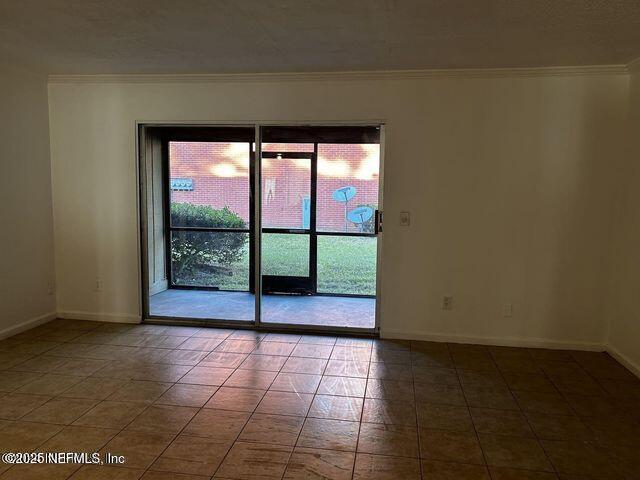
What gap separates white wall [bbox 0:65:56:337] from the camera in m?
4.13

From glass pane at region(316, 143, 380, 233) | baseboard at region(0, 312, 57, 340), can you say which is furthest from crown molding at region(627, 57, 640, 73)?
baseboard at region(0, 312, 57, 340)

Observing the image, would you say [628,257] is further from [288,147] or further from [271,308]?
[271,308]

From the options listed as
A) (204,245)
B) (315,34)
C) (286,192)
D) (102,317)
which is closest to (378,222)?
(286,192)

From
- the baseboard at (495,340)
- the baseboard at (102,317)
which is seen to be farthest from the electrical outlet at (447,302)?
the baseboard at (102,317)

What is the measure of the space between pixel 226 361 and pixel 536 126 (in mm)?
3240

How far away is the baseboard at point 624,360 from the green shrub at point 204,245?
364 cm

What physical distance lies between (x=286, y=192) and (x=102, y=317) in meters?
2.27

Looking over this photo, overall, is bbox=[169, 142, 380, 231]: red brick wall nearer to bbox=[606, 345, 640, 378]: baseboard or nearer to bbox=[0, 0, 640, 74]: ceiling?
bbox=[0, 0, 640, 74]: ceiling

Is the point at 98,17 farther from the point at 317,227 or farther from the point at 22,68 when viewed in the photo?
the point at 317,227

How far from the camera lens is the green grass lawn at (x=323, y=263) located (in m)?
4.78

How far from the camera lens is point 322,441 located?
2570 millimetres

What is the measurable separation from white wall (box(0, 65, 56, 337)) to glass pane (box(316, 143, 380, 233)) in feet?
8.89

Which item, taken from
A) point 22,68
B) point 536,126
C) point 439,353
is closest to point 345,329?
point 439,353

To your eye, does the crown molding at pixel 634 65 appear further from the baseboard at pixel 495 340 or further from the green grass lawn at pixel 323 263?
the green grass lawn at pixel 323 263
